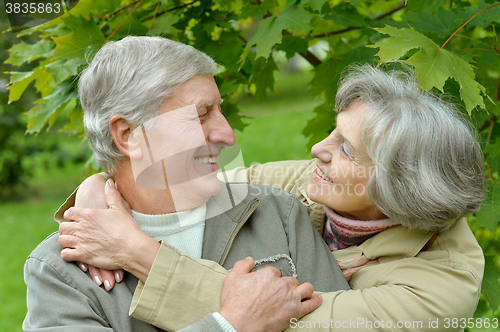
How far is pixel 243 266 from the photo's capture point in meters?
1.69

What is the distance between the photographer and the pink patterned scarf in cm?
190

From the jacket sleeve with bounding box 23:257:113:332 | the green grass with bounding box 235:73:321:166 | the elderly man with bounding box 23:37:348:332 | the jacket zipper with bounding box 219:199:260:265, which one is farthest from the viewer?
the green grass with bounding box 235:73:321:166

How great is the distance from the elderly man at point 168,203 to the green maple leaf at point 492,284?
83cm

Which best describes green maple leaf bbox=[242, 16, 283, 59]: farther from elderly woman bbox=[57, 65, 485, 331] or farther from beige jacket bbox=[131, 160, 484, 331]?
beige jacket bbox=[131, 160, 484, 331]

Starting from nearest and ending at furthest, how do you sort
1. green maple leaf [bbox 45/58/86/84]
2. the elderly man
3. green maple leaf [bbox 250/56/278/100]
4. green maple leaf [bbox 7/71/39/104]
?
the elderly man, green maple leaf [bbox 45/58/86/84], green maple leaf [bbox 7/71/39/104], green maple leaf [bbox 250/56/278/100]

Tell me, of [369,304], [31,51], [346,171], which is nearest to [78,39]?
[31,51]

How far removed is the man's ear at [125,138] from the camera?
1.80 m

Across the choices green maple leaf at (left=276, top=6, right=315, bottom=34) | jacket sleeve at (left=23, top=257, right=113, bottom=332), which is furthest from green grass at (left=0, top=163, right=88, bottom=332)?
green maple leaf at (left=276, top=6, right=315, bottom=34)

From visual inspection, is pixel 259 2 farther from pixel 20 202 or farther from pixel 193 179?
pixel 20 202

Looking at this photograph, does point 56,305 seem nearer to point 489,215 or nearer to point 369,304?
point 369,304

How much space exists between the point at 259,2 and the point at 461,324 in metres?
1.84

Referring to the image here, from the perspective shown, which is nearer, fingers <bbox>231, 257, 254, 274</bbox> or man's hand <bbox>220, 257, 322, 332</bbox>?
man's hand <bbox>220, 257, 322, 332</bbox>

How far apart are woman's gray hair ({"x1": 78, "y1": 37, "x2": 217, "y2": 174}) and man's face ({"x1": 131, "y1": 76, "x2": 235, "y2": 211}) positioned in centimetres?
4

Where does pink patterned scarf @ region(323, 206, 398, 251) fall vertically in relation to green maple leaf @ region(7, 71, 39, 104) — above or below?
below
